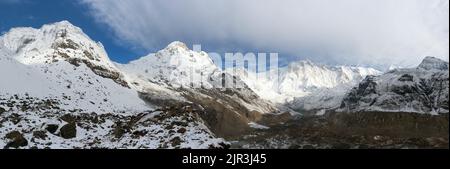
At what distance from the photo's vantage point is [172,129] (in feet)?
119

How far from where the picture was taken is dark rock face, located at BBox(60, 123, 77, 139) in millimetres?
47906

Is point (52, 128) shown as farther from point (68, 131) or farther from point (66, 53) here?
point (66, 53)

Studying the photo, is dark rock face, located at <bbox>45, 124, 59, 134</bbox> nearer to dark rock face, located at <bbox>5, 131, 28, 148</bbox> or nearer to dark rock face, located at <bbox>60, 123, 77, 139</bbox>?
dark rock face, located at <bbox>60, 123, 77, 139</bbox>

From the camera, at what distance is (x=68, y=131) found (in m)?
48.5

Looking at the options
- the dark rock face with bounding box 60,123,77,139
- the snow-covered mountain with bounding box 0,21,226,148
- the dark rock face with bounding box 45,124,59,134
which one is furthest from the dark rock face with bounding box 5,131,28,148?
the dark rock face with bounding box 60,123,77,139

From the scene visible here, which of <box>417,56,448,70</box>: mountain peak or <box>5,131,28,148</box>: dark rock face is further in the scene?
<box>5,131,28,148</box>: dark rock face

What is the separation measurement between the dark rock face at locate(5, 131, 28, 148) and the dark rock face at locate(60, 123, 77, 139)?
175 inches

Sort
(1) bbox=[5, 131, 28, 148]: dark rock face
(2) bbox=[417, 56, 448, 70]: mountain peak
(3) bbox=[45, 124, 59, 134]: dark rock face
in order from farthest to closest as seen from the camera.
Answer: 1. (3) bbox=[45, 124, 59, 134]: dark rock face
2. (1) bbox=[5, 131, 28, 148]: dark rock face
3. (2) bbox=[417, 56, 448, 70]: mountain peak

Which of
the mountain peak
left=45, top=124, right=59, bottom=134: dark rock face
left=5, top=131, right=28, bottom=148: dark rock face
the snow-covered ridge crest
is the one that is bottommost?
left=5, top=131, right=28, bottom=148: dark rock face

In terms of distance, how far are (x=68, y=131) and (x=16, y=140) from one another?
276 inches
